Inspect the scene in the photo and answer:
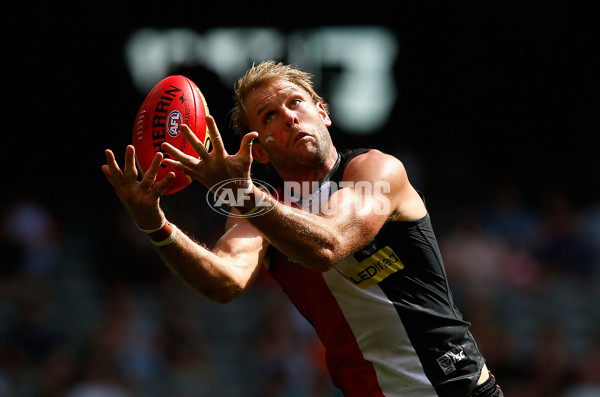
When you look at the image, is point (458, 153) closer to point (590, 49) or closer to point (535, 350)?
point (590, 49)

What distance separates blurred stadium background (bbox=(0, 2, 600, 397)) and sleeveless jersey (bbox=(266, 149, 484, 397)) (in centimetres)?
391

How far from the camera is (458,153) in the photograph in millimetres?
10477

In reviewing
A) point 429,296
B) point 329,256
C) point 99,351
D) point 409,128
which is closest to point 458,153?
point 409,128

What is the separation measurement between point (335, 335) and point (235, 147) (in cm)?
598

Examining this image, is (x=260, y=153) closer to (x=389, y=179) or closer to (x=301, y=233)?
A: (x=389, y=179)

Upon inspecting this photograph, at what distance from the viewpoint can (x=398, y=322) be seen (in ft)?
13.5

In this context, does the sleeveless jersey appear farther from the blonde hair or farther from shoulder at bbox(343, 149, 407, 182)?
the blonde hair

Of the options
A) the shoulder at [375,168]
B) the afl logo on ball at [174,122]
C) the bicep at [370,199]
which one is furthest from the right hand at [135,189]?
the shoulder at [375,168]

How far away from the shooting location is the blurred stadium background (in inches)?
330

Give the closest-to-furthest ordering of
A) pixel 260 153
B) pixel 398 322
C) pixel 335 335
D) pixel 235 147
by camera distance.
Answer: pixel 398 322 → pixel 335 335 → pixel 260 153 → pixel 235 147

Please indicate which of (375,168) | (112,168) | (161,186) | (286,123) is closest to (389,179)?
(375,168)

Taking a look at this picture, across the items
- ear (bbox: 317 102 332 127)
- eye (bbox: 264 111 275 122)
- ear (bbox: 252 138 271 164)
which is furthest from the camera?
ear (bbox: 317 102 332 127)

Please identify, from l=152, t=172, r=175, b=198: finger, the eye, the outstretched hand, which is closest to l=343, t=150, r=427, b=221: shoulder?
the eye

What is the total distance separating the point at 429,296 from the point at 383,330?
0.96 ft
